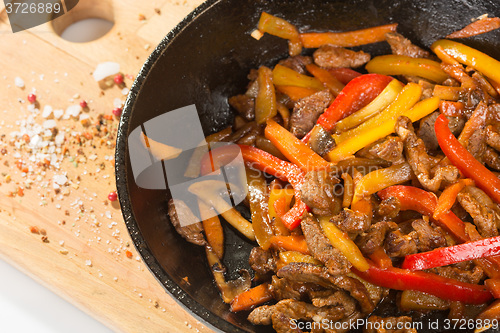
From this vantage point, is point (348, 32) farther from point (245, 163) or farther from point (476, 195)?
point (476, 195)

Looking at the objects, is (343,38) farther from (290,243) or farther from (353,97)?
(290,243)

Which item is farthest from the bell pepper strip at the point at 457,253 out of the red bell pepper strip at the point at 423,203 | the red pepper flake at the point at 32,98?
the red pepper flake at the point at 32,98

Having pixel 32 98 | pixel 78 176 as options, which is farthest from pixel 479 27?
pixel 32 98

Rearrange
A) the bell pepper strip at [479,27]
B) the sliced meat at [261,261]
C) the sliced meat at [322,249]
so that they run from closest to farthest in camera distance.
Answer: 1. the sliced meat at [322,249]
2. the sliced meat at [261,261]
3. the bell pepper strip at [479,27]

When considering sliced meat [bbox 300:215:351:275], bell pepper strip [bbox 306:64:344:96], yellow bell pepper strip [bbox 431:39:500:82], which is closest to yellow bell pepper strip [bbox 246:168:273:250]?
sliced meat [bbox 300:215:351:275]

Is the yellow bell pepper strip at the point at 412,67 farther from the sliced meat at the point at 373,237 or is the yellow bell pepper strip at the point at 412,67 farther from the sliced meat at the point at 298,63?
the sliced meat at the point at 373,237

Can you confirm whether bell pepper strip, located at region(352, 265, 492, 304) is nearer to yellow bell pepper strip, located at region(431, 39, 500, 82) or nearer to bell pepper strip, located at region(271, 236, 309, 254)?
bell pepper strip, located at region(271, 236, 309, 254)
